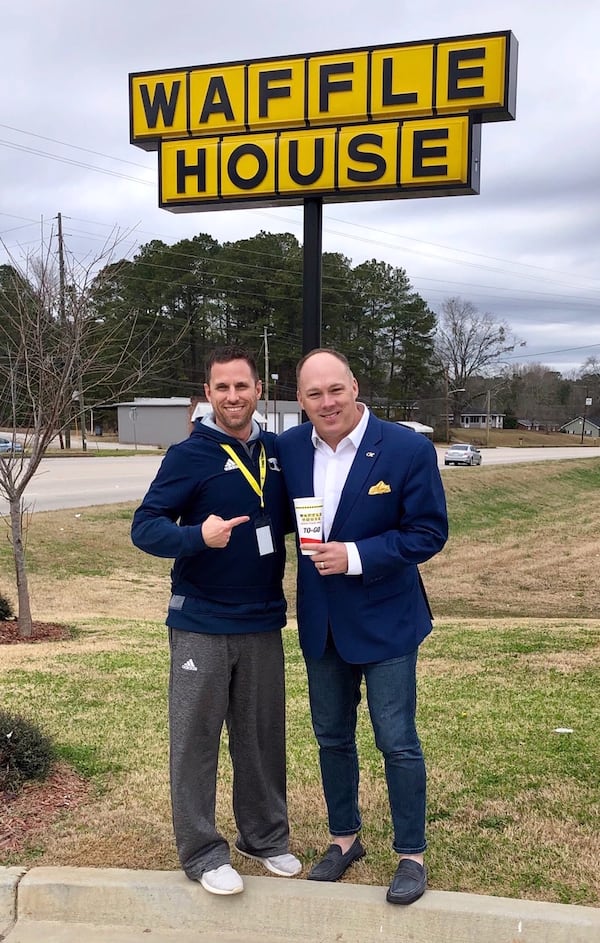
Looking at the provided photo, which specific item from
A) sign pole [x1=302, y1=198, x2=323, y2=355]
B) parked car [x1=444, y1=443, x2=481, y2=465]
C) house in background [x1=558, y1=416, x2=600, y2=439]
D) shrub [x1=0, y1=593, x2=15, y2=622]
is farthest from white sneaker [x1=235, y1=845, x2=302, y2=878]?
house in background [x1=558, y1=416, x2=600, y2=439]

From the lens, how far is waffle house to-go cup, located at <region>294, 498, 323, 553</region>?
2.88m

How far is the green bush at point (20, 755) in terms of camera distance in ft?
12.6

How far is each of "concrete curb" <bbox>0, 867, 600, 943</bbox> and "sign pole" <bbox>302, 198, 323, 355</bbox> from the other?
2958 mm

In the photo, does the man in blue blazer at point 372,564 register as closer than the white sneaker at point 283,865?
Yes

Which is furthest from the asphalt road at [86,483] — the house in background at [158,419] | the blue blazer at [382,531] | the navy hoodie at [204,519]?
the house in background at [158,419]

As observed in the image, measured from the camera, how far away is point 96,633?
877cm

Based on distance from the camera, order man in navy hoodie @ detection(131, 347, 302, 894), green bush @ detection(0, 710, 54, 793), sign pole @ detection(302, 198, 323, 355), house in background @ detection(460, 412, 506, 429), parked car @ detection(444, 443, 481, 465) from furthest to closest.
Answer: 1. house in background @ detection(460, 412, 506, 429)
2. parked car @ detection(444, 443, 481, 465)
3. sign pole @ detection(302, 198, 323, 355)
4. green bush @ detection(0, 710, 54, 793)
5. man in navy hoodie @ detection(131, 347, 302, 894)

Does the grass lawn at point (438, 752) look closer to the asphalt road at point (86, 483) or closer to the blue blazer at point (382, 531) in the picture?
the blue blazer at point (382, 531)

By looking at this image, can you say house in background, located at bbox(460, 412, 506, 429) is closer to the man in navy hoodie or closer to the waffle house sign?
the waffle house sign

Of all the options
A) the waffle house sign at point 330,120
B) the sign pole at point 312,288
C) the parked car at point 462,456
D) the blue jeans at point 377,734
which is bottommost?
the parked car at point 462,456

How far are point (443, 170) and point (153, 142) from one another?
205 cm

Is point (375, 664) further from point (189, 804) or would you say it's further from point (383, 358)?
point (383, 358)

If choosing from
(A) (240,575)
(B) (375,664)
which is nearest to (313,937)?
(B) (375,664)

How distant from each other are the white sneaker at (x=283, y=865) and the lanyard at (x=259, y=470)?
139 centimetres
